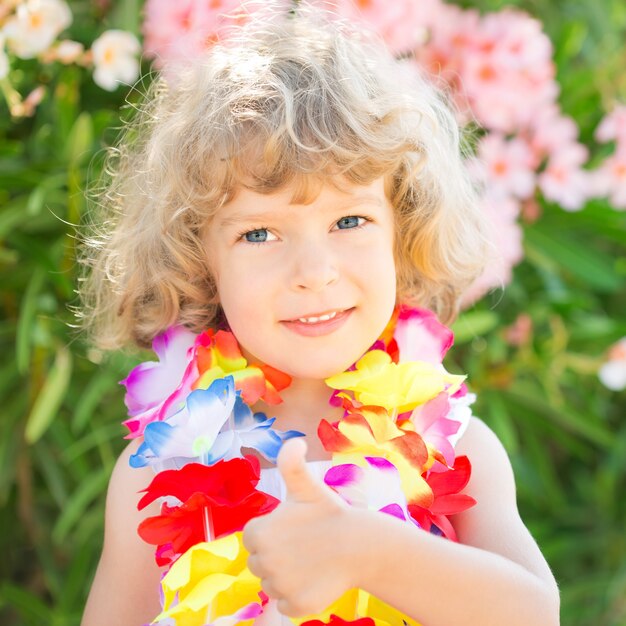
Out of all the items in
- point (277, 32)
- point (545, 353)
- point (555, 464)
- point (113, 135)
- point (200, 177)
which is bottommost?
point (555, 464)

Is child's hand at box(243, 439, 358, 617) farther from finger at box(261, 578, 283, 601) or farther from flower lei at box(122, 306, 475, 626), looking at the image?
flower lei at box(122, 306, 475, 626)

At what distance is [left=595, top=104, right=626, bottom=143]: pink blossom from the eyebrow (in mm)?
1550

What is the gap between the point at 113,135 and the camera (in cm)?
232

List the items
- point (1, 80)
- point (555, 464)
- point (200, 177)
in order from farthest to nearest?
1. point (555, 464)
2. point (1, 80)
3. point (200, 177)

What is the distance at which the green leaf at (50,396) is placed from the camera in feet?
6.89

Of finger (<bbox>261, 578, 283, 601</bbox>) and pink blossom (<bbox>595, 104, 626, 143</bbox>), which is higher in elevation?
pink blossom (<bbox>595, 104, 626, 143</bbox>)

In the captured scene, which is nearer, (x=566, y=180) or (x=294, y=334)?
(x=294, y=334)

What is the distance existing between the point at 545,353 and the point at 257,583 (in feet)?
5.03

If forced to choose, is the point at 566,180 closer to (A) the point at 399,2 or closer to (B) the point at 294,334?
(A) the point at 399,2

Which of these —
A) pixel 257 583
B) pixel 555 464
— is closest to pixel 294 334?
pixel 257 583

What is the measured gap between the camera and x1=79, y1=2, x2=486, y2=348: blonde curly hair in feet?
4.10

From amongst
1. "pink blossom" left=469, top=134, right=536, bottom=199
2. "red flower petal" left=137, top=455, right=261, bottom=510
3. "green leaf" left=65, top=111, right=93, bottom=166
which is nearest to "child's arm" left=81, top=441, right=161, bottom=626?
"red flower petal" left=137, top=455, right=261, bottom=510

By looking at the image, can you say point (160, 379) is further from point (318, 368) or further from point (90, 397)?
point (90, 397)

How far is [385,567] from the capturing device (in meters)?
1.03
